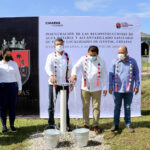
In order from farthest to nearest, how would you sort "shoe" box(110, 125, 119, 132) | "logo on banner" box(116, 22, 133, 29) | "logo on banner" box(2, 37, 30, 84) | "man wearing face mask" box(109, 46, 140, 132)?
"logo on banner" box(2, 37, 30, 84), "logo on banner" box(116, 22, 133, 29), "shoe" box(110, 125, 119, 132), "man wearing face mask" box(109, 46, 140, 132)

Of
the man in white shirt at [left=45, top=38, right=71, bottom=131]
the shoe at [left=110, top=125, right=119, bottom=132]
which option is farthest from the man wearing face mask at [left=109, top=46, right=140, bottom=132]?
the man in white shirt at [left=45, top=38, right=71, bottom=131]

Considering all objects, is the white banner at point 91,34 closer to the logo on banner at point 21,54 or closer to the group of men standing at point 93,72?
→ the logo on banner at point 21,54

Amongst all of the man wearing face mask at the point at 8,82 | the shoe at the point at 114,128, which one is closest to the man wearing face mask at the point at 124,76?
the shoe at the point at 114,128

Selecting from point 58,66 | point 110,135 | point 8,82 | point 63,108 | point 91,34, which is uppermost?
point 91,34

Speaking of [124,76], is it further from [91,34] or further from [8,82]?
[8,82]

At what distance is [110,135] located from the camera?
13.5 ft

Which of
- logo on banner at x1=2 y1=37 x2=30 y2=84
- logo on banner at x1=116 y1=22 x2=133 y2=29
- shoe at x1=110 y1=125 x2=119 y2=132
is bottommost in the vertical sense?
shoe at x1=110 y1=125 x2=119 y2=132

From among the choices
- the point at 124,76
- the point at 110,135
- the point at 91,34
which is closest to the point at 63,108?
the point at 110,135

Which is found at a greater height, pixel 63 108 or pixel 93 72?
pixel 93 72

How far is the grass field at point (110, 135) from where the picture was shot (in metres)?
3.63

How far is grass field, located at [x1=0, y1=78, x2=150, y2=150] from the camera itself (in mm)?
3635

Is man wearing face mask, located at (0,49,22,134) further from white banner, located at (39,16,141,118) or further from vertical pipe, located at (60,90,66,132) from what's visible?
white banner, located at (39,16,141,118)

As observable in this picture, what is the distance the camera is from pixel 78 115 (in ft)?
18.2

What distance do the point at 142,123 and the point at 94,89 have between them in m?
1.74
